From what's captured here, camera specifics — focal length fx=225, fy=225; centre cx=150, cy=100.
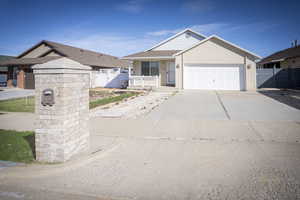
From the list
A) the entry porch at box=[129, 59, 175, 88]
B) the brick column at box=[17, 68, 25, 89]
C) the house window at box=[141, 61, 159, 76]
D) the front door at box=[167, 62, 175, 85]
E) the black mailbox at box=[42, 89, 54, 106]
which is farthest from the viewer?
the brick column at box=[17, 68, 25, 89]

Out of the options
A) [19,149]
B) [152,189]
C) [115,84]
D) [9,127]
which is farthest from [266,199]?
[115,84]

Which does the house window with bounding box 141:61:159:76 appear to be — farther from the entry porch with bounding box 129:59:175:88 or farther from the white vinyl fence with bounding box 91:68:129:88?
the white vinyl fence with bounding box 91:68:129:88

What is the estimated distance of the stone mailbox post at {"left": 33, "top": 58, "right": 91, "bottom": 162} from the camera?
423 cm

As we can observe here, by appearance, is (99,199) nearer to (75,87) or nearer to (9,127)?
(75,87)

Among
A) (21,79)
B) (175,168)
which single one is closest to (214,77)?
(175,168)

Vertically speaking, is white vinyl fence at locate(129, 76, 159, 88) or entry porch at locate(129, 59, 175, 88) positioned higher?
entry porch at locate(129, 59, 175, 88)

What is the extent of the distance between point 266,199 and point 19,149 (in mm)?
5152

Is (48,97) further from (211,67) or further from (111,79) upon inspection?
(111,79)

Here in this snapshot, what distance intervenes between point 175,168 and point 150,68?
19149mm

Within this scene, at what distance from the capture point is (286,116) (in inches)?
343

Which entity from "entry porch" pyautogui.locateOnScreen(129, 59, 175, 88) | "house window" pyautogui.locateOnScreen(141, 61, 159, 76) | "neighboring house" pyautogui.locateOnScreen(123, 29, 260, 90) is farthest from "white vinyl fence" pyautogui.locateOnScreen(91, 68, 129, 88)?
"neighboring house" pyautogui.locateOnScreen(123, 29, 260, 90)

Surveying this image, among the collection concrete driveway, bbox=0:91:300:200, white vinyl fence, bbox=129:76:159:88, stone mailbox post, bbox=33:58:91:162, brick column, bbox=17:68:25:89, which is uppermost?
brick column, bbox=17:68:25:89

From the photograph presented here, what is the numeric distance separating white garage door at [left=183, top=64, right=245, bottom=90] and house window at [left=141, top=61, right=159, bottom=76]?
11.5ft

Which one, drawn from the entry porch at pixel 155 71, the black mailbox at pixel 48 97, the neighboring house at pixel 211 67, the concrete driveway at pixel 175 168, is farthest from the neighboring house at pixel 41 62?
the black mailbox at pixel 48 97
